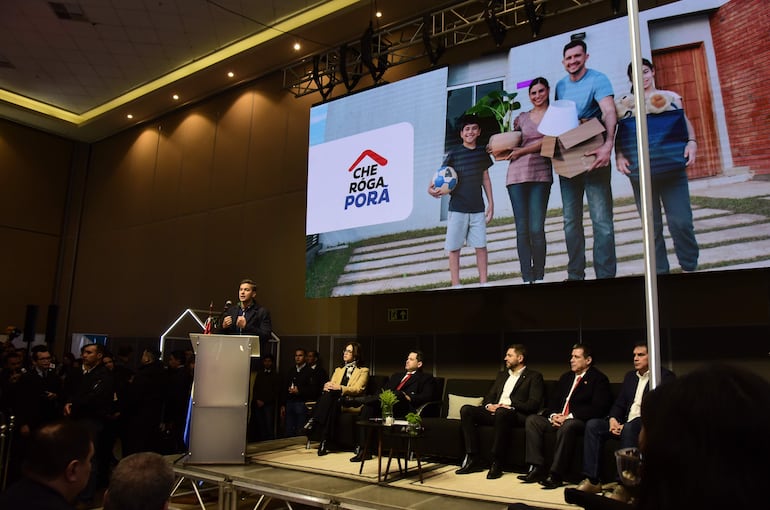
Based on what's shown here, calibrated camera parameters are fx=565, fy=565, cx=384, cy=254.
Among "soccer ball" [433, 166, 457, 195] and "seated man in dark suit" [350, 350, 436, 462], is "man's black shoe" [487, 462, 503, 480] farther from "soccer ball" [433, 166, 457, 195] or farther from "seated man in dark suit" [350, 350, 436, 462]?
"soccer ball" [433, 166, 457, 195]

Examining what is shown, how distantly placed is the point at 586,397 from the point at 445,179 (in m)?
2.58

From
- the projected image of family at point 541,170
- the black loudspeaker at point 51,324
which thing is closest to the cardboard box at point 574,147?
the projected image of family at point 541,170

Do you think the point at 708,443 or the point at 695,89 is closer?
the point at 708,443

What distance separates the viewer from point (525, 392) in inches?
197

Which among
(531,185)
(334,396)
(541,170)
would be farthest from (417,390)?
(541,170)

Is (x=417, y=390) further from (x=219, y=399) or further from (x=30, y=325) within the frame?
(x=30, y=325)

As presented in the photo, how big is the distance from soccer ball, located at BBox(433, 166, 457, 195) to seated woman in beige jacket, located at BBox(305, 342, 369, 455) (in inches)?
78.9

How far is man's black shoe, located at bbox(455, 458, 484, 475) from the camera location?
4.72m

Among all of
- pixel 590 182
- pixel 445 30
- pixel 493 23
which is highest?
pixel 445 30

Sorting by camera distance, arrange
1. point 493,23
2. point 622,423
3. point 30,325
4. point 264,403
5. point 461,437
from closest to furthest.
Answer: point 622,423 → point 461,437 → point 493,23 → point 264,403 → point 30,325

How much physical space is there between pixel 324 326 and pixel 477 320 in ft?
7.73

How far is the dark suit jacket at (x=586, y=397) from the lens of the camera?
14.6ft

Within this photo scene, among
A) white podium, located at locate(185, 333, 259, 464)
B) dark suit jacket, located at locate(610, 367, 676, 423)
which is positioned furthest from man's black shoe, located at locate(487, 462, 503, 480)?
white podium, located at locate(185, 333, 259, 464)

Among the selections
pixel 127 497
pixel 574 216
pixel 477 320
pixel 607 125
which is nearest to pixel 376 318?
→ pixel 477 320
